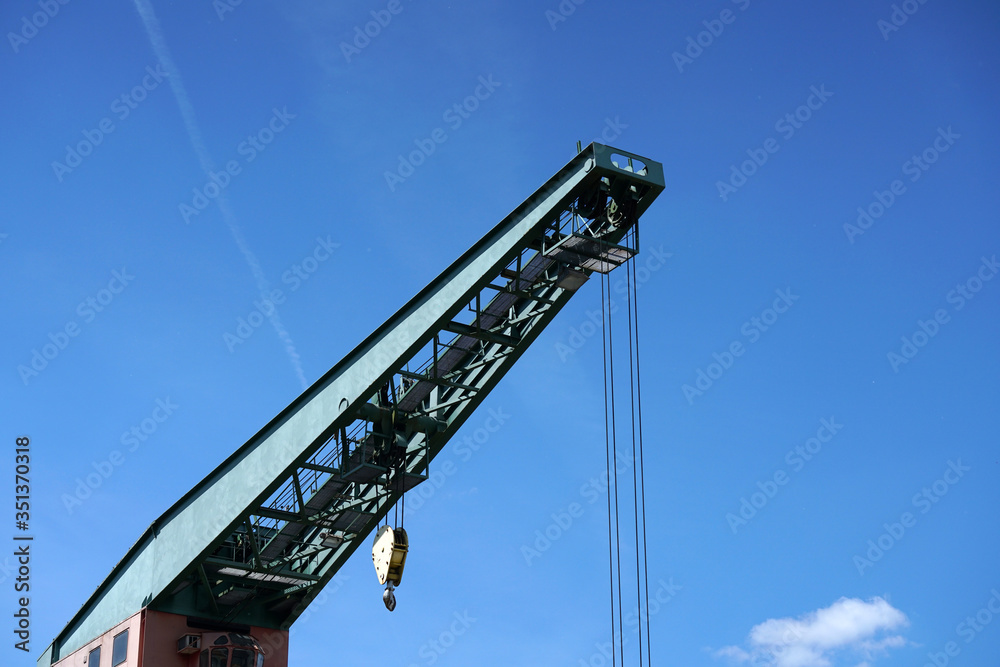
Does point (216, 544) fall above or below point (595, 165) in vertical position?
below

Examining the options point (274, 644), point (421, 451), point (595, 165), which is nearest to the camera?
point (595, 165)

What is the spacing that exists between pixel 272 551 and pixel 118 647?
11.7 feet

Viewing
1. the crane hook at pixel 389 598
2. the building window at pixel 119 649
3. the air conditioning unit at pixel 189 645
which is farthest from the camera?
the building window at pixel 119 649

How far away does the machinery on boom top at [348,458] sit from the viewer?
20016 mm

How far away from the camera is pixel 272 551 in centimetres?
2316

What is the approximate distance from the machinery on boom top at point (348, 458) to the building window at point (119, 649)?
0.04m

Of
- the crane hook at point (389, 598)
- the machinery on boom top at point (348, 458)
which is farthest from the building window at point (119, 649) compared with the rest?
the crane hook at point (389, 598)

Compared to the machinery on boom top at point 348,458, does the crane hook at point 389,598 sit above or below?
below

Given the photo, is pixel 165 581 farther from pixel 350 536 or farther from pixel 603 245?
pixel 603 245

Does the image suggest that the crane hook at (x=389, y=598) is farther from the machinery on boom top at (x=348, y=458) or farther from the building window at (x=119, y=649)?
the building window at (x=119, y=649)

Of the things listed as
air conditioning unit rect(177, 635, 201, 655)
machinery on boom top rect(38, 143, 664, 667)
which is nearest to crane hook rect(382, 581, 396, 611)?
machinery on boom top rect(38, 143, 664, 667)

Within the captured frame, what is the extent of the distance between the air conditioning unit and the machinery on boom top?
0.13 ft

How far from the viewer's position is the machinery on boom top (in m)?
20.0

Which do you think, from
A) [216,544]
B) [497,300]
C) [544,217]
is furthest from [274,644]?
[544,217]
